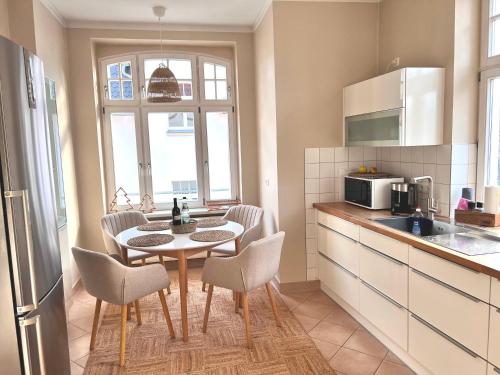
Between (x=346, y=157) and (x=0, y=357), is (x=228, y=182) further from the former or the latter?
(x=0, y=357)

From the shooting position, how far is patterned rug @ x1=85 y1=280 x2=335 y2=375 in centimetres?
241

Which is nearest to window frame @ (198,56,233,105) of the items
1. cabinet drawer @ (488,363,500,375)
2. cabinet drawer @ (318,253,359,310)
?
cabinet drawer @ (318,253,359,310)

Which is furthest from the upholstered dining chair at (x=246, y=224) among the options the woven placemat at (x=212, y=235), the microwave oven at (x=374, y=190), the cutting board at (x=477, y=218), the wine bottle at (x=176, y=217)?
the cutting board at (x=477, y=218)

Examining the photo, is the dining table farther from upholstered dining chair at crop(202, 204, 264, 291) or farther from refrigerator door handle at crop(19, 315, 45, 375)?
refrigerator door handle at crop(19, 315, 45, 375)

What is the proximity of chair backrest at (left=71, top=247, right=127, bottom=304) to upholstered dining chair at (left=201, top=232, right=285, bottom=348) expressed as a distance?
0.63m

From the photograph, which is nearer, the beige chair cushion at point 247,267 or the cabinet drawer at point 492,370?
the cabinet drawer at point 492,370

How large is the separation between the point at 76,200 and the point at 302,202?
2.42 metres

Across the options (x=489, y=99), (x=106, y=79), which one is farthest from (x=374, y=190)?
(x=106, y=79)

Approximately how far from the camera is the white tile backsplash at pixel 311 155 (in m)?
3.47

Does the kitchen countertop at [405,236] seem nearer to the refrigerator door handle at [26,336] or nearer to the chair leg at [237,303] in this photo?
the chair leg at [237,303]

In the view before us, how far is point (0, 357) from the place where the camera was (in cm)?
149

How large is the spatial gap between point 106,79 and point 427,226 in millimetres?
3699

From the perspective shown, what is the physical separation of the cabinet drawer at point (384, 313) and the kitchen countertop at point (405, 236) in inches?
18.2

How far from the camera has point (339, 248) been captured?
10.2ft
